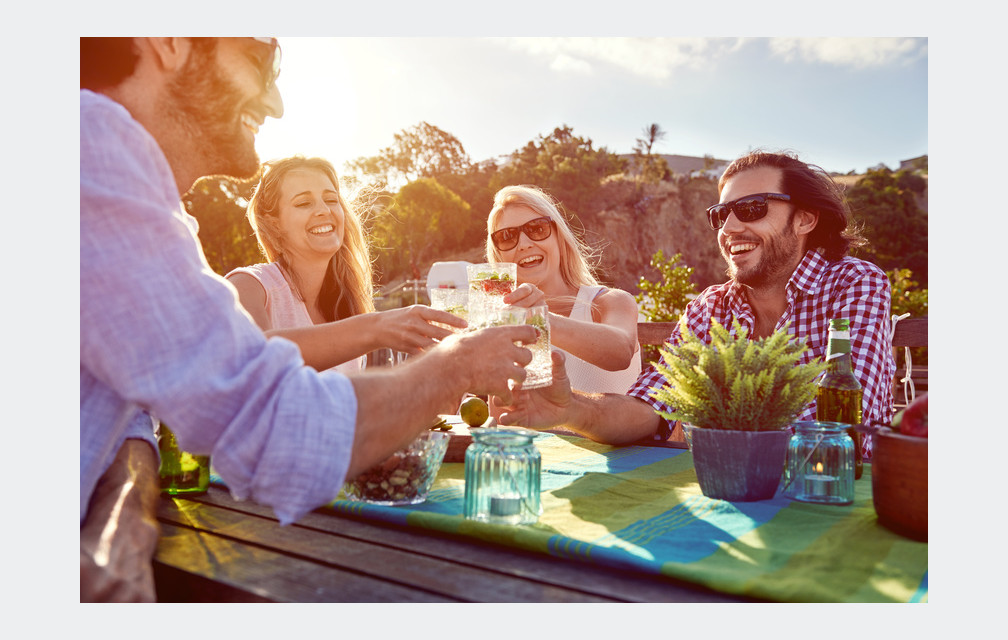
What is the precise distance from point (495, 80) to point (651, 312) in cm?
633

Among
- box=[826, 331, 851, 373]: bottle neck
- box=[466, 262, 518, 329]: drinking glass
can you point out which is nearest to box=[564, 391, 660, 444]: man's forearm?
box=[466, 262, 518, 329]: drinking glass

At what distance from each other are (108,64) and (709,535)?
1.62 m

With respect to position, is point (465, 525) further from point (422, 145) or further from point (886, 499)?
point (422, 145)

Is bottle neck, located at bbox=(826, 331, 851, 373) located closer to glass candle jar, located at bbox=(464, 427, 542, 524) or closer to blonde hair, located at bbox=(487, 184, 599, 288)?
glass candle jar, located at bbox=(464, 427, 542, 524)

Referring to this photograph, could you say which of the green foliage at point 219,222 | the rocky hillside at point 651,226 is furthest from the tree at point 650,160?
the green foliage at point 219,222

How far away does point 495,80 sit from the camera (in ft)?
8.69

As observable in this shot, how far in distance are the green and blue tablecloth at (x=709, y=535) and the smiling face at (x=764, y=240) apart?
1.53m

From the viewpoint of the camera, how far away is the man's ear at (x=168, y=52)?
53.6 inches

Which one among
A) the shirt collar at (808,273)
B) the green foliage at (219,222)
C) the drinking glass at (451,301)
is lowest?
the drinking glass at (451,301)

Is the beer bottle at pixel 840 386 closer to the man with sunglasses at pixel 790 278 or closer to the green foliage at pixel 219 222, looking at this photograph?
the man with sunglasses at pixel 790 278

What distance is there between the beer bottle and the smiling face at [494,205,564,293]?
255 cm

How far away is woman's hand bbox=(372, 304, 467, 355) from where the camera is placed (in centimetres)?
215

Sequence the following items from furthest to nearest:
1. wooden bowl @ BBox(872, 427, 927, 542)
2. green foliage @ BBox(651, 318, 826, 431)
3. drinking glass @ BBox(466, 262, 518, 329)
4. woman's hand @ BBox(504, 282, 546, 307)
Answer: woman's hand @ BBox(504, 282, 546, 307) → drinking glass @ BBox(466, 262, 518, 329) → green foliage @ BBox(651, 318, 826, 431) → wooden bowl @ BBox(872, 427, 927, 542)

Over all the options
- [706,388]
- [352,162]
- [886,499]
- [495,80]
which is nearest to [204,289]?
[706,388]
